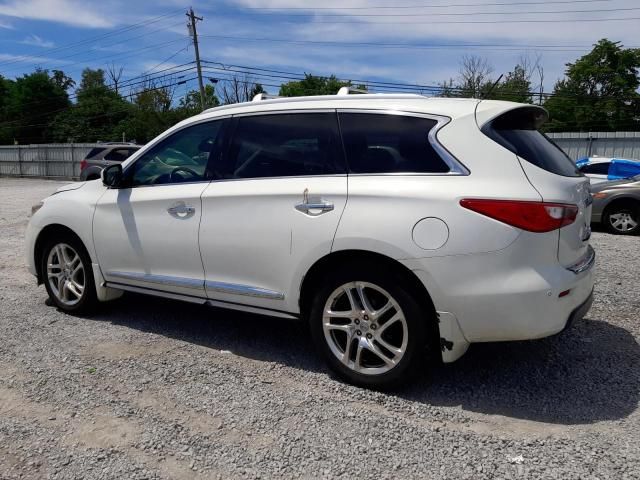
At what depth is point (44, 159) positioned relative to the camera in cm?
3291

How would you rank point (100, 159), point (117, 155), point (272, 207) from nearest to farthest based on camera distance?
point (272, 207), point (100, 159), point (117, 155)

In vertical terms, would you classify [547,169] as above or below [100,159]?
above

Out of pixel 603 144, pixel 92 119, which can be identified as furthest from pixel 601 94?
pixel 92 119

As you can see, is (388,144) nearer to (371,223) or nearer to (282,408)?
(371,223)

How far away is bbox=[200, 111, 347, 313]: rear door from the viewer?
3.44 metres

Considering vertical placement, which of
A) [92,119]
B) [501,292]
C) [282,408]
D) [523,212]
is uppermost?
[92,119]

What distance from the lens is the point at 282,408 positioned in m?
3.22

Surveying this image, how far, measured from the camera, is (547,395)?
336cm

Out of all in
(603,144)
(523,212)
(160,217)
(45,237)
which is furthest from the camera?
(603,144)

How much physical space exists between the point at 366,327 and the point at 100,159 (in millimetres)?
15957

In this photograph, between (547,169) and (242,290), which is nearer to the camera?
(547,169)

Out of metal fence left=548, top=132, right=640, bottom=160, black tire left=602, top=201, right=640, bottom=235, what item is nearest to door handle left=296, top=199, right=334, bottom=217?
black tire left=602, top=201, right=640, bottom=235

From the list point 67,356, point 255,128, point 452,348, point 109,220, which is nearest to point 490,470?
point 452,348

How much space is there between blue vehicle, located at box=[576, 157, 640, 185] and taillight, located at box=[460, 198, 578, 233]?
10.3 m
